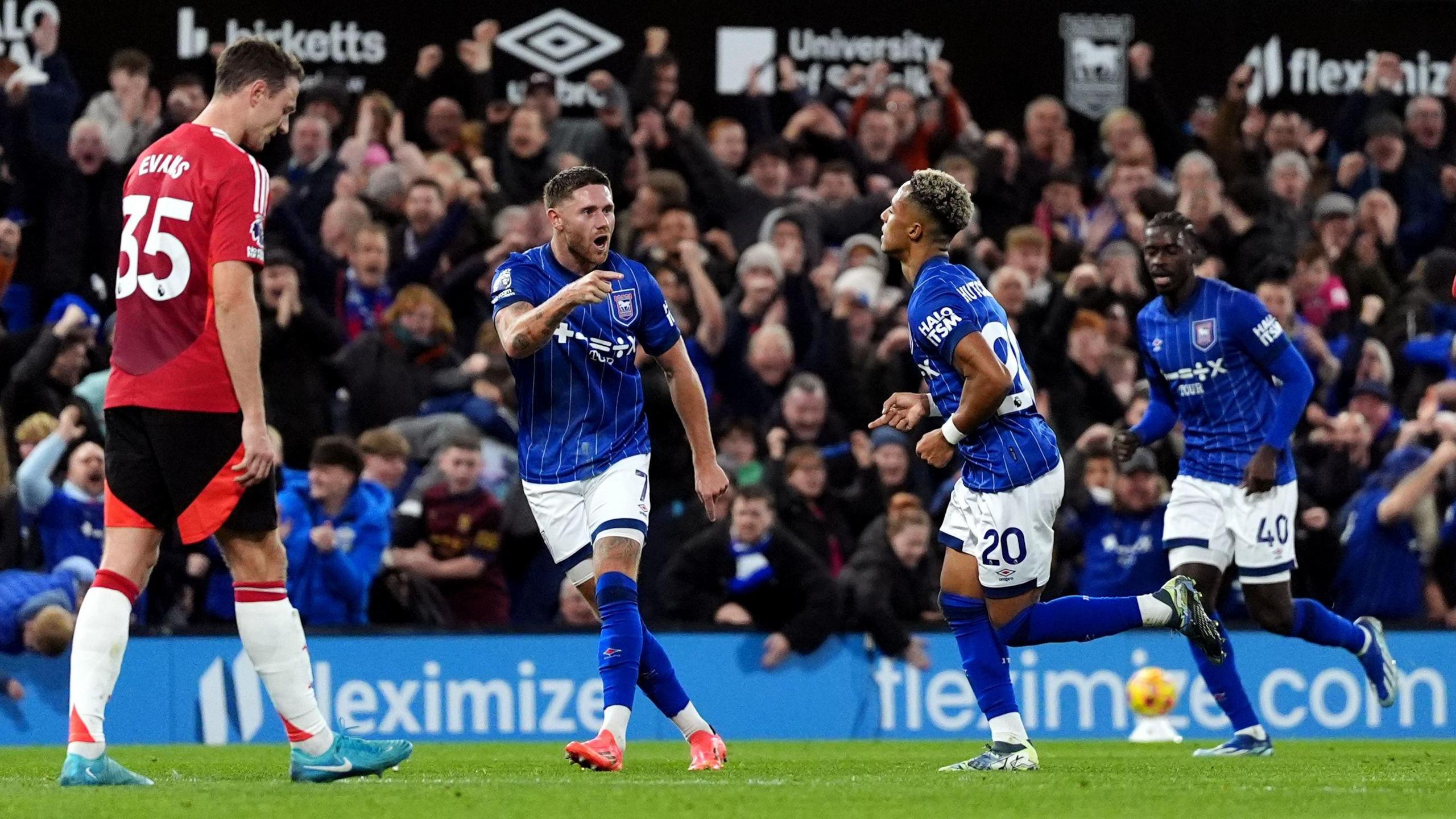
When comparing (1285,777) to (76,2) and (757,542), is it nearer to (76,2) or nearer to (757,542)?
(757,542)

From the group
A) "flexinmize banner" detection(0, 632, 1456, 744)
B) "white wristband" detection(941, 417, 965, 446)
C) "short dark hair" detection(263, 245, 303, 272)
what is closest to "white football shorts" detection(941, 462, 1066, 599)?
"white wristband" detection(941, 417, 965, 446)

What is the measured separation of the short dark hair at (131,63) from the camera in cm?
1585

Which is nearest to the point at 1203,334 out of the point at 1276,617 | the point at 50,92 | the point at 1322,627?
the point at 1276,617

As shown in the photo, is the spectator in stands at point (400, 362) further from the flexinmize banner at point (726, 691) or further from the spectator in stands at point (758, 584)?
the spectator in stands at point (758, 584)

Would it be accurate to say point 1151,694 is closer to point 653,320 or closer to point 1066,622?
point 1066,622

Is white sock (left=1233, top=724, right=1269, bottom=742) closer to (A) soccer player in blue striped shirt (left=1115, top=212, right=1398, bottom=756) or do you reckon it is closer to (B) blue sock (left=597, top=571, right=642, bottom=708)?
(A) soccer player in blue striped shirt (left=1115, top=212, right=1398, bottom=756)

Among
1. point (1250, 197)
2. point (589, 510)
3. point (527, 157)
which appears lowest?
point (589, 510)

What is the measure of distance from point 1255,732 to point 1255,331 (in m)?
1.89

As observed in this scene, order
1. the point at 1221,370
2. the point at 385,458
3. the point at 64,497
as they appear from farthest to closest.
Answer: the point at 385,458 → the point at 64,497 → the point at 1221,370

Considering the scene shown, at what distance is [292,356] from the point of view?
14023 millimetres

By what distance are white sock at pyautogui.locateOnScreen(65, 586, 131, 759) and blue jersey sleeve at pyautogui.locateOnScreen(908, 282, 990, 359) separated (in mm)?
3058

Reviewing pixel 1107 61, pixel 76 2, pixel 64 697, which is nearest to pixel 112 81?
pixel 76 2

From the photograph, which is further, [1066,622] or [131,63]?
[131,63]

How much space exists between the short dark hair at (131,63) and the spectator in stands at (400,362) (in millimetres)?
3072
